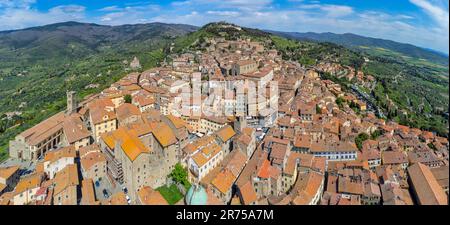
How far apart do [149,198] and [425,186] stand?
51.7 ft

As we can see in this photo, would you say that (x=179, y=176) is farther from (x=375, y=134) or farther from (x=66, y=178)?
(x=375, y=134)

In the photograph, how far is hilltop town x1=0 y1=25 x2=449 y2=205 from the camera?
58.0ft

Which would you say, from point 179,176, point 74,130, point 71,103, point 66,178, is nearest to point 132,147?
point 179,176

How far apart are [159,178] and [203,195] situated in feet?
20.4

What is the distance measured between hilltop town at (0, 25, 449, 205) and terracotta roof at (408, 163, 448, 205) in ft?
0.27

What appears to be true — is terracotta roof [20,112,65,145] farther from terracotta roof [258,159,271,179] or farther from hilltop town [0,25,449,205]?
terracotta roof [258,159,271,179]

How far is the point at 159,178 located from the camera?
19.2m

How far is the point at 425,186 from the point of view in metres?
18.7

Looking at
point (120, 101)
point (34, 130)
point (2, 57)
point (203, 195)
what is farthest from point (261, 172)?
point (2, 57)

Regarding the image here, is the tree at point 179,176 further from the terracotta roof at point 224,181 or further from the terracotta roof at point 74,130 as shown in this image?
the terracotta roof at point 74,130

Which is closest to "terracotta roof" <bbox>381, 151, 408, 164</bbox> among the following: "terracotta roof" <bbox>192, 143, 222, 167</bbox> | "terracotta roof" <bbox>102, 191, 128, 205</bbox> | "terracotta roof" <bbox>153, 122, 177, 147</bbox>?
"terracotta roof" <bbox>192, 143, 222, 167</bbox>

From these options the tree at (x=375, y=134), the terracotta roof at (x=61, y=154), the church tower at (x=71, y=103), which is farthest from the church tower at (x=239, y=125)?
the church tower at (x=71, y=103)

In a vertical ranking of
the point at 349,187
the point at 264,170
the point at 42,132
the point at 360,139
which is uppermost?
the point at 42,132
